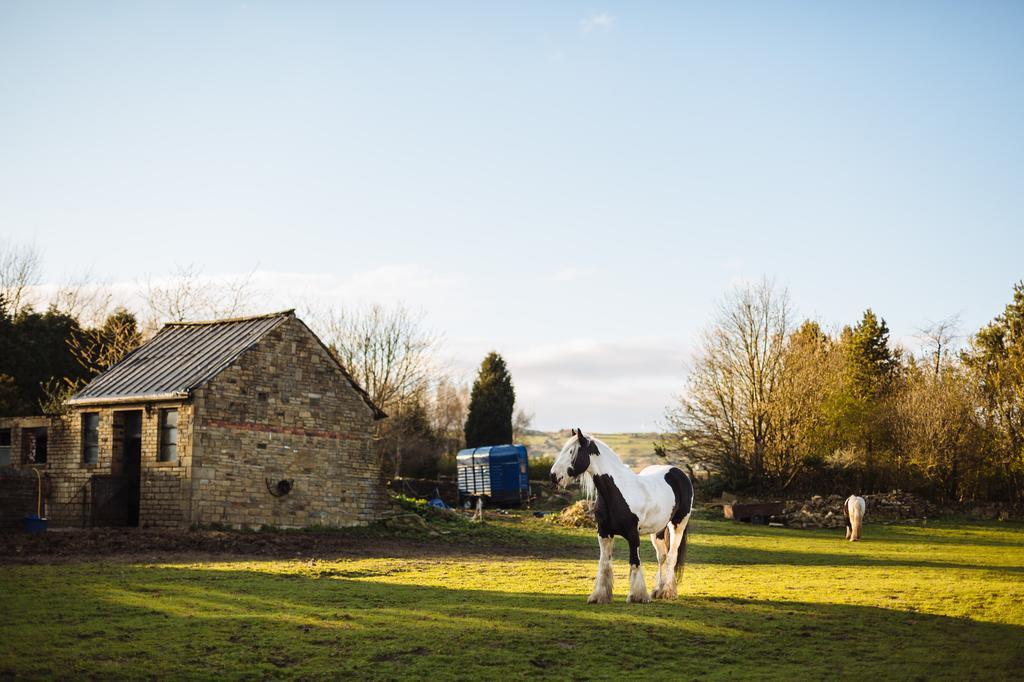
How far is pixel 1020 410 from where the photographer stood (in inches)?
1780

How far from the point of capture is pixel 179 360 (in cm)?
3056

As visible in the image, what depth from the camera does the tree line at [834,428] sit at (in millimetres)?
45375

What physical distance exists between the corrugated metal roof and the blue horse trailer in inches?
703

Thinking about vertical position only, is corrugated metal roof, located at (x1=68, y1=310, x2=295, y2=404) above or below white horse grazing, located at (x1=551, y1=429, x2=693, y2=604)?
above

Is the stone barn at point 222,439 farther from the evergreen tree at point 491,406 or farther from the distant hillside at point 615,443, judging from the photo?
the distant hillside at point 615,443

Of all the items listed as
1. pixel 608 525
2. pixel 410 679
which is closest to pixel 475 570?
pixel 608 525

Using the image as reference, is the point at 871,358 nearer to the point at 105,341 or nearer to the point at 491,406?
the point at 491,406

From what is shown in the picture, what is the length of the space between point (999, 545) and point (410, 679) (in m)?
26.4

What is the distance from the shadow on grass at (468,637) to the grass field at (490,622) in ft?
0.11

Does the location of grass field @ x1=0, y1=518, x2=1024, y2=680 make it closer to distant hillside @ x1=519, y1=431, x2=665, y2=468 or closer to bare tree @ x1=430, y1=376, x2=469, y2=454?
bare tree @ x1=430, y1=376, x2=469, y2=454

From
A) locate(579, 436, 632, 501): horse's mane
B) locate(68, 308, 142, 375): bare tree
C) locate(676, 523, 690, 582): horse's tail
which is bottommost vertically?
locate(676, 523, 690, 582): horse's tail

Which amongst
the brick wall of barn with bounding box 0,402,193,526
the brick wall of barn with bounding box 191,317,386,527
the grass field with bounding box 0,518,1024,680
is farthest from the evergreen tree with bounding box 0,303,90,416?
the grass field with bounding box 0,518,1024,680

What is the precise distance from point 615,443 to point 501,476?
104m

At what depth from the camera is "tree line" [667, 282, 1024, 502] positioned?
45.4 meters
